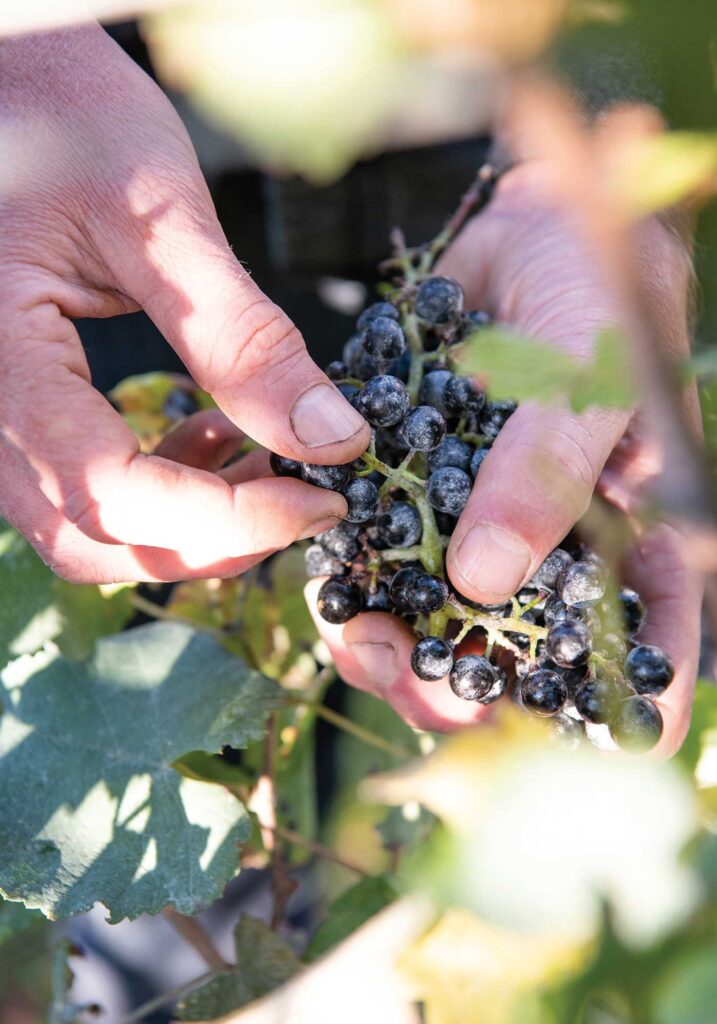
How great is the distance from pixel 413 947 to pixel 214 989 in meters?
0.54

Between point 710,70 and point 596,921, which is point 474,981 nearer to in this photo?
point 596,921

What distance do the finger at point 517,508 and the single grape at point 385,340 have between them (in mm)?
166

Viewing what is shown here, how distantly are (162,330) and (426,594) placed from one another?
431 mm

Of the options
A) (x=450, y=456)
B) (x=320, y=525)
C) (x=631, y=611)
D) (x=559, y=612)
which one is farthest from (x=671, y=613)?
(x=320, y=525)

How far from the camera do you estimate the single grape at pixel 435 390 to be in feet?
3.39

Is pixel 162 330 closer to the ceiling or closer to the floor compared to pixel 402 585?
closer to the ceiling

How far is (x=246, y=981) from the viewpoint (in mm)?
1292

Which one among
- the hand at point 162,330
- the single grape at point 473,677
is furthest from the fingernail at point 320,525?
the single grape at point 473,677

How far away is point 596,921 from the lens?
38 cm

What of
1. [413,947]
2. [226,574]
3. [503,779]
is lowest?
[413,947]

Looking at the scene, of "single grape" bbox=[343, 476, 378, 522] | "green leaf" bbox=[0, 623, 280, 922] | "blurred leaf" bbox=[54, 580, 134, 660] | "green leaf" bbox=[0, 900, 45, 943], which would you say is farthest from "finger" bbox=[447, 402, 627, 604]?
"green leaf" bbox=[0, 900, 45, 943]

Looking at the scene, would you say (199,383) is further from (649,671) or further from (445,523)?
(649,671)

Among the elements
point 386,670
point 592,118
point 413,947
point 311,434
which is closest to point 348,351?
point 311,434

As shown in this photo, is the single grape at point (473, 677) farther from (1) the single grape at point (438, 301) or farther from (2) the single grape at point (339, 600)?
(1) the single grape at point (438, 301)
